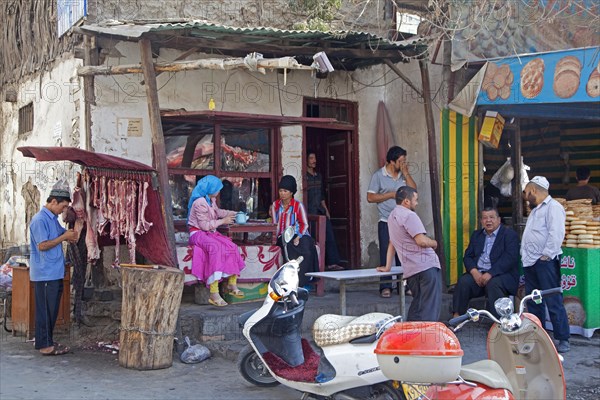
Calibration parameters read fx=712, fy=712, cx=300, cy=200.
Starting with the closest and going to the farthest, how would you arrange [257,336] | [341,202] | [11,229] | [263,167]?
[257,336], [263,167], [341,202], [11,229]

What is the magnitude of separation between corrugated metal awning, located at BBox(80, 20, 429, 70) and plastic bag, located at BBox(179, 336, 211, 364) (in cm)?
321

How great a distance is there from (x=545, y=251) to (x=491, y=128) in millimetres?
2586

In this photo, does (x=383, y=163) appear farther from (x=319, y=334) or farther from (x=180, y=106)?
(x=319, y=334)

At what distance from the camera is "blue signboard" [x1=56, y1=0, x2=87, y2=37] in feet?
28.1

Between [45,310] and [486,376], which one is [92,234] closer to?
[45,310]

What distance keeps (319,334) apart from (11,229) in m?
8.02

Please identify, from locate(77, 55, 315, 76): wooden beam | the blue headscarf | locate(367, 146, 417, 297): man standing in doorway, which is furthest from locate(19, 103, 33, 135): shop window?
locate(367, 146, 417, 297): man standing in doorway

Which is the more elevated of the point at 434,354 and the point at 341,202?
the point at 341,202

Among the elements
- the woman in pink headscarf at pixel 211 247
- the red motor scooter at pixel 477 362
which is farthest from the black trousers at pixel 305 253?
the red motor scooter at pixel 477 362

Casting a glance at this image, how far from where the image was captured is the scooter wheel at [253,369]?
20.5 ft

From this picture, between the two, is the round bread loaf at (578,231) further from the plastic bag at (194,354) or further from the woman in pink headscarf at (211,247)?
the plastic bag at (194,354)

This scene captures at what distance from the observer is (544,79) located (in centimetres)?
833

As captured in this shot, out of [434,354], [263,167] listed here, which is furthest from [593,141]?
[434,354]

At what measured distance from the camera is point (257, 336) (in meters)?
5.88
